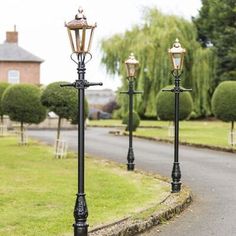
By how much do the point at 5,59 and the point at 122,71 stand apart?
64.0 ft

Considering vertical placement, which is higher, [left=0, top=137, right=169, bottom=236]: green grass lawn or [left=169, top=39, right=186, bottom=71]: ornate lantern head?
[left=169, top=39, right=186, bottom=71]: ornate lantern head

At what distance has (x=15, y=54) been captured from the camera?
5872 cm

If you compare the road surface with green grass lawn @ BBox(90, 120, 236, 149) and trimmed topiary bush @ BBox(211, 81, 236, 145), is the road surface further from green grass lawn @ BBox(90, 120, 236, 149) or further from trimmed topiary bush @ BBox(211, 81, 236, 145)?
trimmed topiary bush @ BBox(211, 81, 236, 145)

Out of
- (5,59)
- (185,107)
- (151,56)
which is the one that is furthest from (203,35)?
(185,107)

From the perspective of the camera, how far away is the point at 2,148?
23.5m

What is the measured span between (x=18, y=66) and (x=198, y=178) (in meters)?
45.8

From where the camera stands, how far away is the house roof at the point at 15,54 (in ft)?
191

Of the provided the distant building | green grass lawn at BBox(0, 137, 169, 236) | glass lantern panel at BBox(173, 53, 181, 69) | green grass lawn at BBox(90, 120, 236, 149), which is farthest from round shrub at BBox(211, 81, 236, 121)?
the distant building

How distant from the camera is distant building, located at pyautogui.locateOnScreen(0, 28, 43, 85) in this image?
192 feet

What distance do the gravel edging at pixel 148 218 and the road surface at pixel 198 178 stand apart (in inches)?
5.1

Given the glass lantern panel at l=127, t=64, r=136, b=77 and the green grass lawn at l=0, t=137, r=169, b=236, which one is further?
the glass lantern panel at l=127, t=64, r=136, b=77

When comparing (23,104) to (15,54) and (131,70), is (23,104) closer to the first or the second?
(131,70)

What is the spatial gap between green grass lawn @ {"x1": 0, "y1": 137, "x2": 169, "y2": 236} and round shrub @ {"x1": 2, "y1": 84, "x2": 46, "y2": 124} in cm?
703

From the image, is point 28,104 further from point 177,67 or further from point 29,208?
point 29,208
